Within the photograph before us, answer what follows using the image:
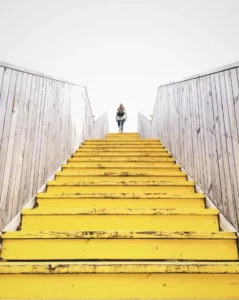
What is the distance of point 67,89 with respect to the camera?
3748 mm

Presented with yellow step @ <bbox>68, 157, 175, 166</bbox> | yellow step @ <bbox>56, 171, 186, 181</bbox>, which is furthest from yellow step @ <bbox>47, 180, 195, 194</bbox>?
yellow step @ <bbox>68, 157, 175, 166</bbox>

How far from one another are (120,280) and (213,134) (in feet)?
5.02

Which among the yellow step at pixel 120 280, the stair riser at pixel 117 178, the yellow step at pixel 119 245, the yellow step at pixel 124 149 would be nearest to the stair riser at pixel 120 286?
the yellow step at pixel 120 280

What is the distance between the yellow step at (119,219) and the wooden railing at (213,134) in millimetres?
246

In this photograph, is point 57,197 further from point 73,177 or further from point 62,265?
point 62,265

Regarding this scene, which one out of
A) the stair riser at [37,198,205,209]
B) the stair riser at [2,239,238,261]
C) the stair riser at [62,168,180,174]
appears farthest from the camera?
the stair riser at [62,168,180,174]

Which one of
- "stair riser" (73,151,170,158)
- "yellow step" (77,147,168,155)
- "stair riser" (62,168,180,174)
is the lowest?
"stair riser" (62,168,180,174)

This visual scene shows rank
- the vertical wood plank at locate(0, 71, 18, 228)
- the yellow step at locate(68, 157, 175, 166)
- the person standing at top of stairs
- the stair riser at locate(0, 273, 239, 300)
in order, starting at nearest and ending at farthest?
1. the stair riser at locate(0, 273, 239, 300)
2. the vertical wood plank at locate(0, 71, 18, 228)
3. the yellow step at locate(68, 157, 175, 166)
4. the person standing at top of stairs

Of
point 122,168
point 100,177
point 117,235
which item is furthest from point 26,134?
point 122,168

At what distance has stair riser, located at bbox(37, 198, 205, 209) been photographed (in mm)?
2180

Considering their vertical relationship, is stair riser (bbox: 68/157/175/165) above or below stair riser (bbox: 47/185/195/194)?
above

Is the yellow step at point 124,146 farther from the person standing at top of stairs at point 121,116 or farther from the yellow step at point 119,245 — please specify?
the person standing at top of stairs at point 121,116

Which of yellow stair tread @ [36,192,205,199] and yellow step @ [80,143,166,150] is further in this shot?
yellow step @ [80,143,166,150]

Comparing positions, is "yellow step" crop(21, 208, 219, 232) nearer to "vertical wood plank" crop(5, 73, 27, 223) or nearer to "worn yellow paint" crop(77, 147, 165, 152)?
"vertical wood plank" crop(5, 73, 27, 223)
